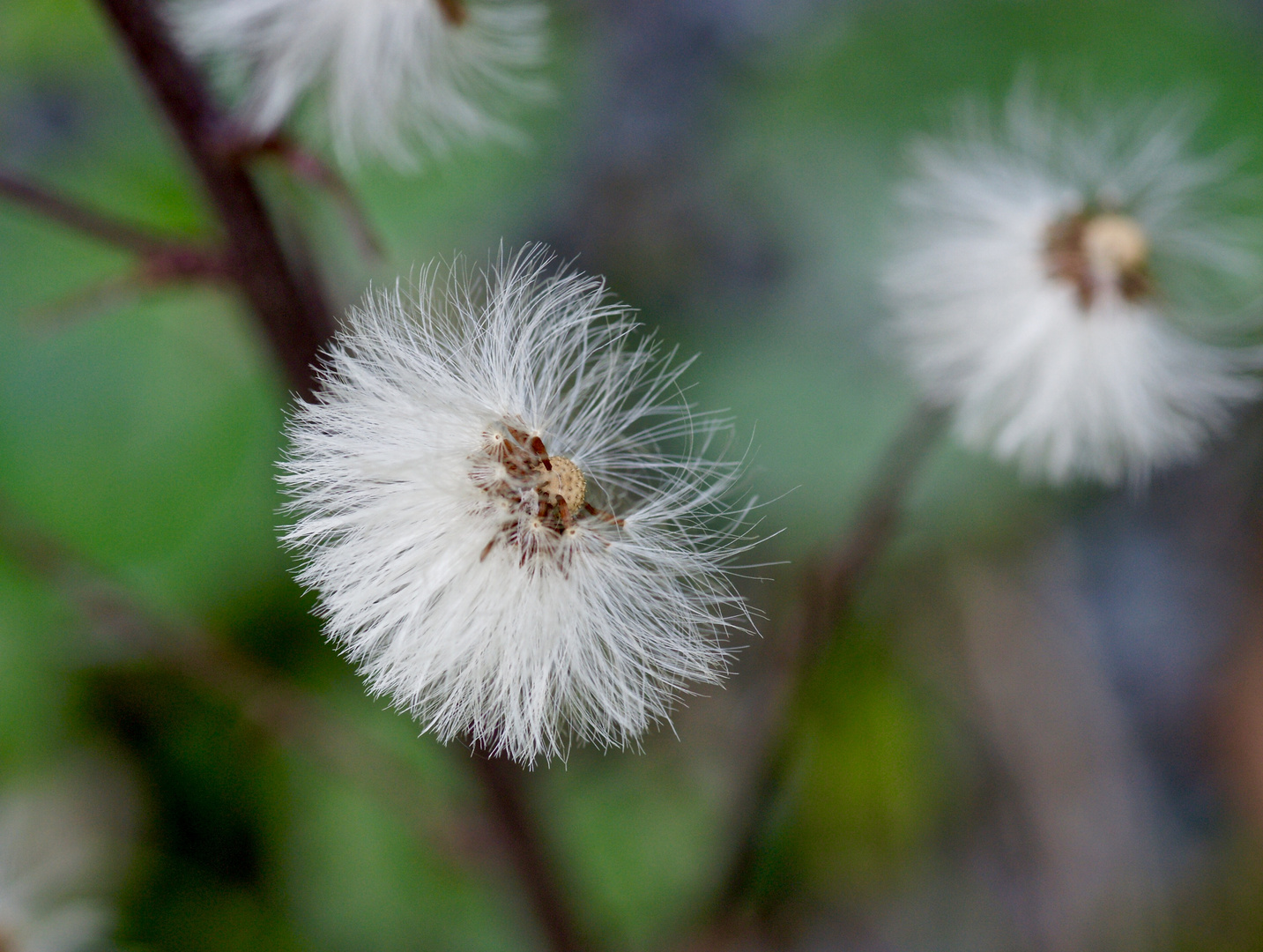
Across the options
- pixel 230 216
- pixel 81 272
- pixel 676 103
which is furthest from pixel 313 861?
pixel 676 103

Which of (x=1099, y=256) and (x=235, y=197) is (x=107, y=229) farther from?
(x=1099, y=256)

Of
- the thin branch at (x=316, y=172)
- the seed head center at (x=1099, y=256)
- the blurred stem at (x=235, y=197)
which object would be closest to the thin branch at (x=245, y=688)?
the blurred stem at (x=235, y=197)

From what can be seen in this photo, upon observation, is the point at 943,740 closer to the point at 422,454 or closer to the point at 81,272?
the point at 422,454

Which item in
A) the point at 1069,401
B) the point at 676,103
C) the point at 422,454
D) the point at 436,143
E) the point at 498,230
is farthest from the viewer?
the point at 676,103

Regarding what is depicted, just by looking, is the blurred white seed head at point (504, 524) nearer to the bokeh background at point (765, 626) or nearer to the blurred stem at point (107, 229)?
the blurred stem at point (107, 229)

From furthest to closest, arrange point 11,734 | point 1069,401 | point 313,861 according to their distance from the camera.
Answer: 1. point 313,861
2. point 11,734
3. point 1069,401

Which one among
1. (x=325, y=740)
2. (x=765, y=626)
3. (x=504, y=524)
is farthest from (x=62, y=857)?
(x=504, y=524)

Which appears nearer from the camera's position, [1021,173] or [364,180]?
[1021,173]
